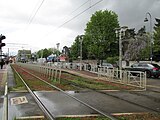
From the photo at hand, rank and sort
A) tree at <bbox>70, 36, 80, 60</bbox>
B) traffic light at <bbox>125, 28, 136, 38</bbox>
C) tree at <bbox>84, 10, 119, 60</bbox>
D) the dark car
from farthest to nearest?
traffic light at <bbox>125, 28, 136, 38</bbox> → tree at <bbox>70, 36, 80, 60</bbox> → tree at <bbox>84, 10, 119, 60</bbox> → the dark car

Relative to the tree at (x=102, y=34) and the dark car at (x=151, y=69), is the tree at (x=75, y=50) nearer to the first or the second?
the tree at (x=102, y=34)

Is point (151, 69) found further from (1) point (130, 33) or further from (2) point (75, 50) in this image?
(1) point (130, 33)

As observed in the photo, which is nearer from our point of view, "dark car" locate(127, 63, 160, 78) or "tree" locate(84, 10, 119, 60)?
"dark car" locate(127, 63, 160, 78)

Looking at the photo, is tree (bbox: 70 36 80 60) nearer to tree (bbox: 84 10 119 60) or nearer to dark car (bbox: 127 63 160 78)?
tree (bbox: 84 10 119 60)

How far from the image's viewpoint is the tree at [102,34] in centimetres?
5856

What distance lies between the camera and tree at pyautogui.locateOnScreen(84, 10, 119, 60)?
58.6m

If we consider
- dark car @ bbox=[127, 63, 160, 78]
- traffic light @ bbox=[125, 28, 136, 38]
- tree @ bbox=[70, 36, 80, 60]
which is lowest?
dark car @ bbox=[127, 63, 160, 78]

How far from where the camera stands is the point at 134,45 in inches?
2717

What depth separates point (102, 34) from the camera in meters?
58.6

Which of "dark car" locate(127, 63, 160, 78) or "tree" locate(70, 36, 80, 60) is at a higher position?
"tree" locate(70, 36, 80, 60)

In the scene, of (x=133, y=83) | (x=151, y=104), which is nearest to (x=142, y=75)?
(x=133, y=83)

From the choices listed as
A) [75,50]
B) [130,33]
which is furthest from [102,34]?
[130,33]

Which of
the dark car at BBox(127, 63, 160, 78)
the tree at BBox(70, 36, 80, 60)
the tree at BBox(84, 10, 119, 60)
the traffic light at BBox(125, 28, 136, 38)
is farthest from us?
the traffic light at BBox(125, 28, 136, 38)

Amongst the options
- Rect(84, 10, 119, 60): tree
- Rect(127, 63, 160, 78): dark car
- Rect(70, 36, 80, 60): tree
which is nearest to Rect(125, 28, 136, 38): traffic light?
Rect(70, 36, 80, 60): tree
